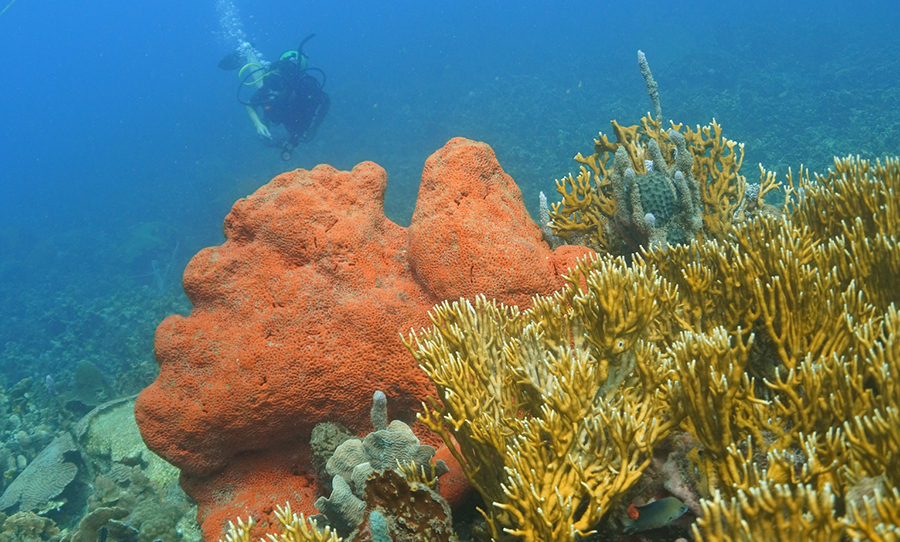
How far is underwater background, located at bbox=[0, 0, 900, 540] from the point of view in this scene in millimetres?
18734

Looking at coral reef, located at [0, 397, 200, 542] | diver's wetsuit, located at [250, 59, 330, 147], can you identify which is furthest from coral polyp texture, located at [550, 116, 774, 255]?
diver's wetsuit, located at [250, 59, 330, 147]

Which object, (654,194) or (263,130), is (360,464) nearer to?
(654,194)

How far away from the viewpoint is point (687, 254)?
3598mm

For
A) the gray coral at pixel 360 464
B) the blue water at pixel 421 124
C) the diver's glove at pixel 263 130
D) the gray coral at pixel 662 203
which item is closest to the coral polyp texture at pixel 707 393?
the gray coral at pixel 360 464

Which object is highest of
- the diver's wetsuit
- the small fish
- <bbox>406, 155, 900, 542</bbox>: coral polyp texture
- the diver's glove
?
the diver's wetsuit

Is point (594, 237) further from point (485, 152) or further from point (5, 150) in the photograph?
point (5, 150)

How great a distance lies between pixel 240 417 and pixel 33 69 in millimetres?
222519

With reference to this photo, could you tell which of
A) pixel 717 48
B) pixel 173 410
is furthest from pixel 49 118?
pixel 173 410

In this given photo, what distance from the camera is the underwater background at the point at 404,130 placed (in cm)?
1873

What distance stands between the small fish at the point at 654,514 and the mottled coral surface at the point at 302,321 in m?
2.06

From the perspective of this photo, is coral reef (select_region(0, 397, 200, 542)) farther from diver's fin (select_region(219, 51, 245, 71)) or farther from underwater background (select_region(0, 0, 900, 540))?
diver's fin (select_region(219, 51, 245, 71))

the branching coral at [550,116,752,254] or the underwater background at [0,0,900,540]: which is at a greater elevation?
the underwater background at [0,0,900,540]

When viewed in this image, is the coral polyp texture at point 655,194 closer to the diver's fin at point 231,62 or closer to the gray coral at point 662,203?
the gray coral at point 662,203

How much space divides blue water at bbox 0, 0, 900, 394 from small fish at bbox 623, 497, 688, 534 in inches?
552
